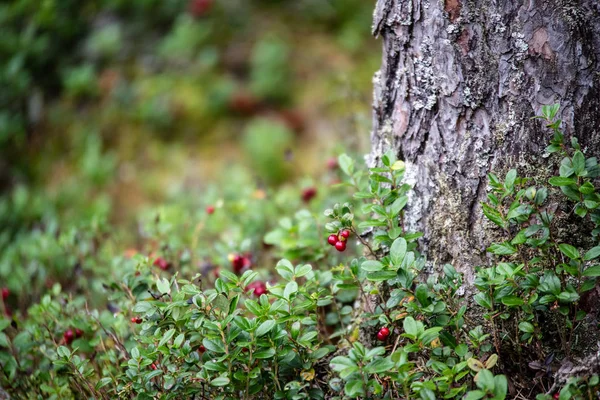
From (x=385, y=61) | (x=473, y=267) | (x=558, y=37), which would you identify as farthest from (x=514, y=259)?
(x=385, y=61)

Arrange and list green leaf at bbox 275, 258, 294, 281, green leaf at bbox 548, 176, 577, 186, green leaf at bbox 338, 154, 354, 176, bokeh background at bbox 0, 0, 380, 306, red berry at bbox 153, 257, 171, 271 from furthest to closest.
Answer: bokeh background at bbox 0, 0, 380, 306 → red berry at bbox 153, 257, 171, 271 → green leaf at bbox 338, 154, 354, 176 → green leaf at bbox 275, 258, 294, 281 → green leaf at bbox 548, 176, 577, 186

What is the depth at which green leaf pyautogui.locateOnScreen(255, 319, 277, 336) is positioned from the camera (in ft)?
5.33

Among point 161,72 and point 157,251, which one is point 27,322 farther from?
point 161,72

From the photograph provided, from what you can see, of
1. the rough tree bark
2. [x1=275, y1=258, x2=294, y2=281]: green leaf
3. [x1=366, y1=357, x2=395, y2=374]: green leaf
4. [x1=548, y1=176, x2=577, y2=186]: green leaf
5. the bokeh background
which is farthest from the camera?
the bokeh background

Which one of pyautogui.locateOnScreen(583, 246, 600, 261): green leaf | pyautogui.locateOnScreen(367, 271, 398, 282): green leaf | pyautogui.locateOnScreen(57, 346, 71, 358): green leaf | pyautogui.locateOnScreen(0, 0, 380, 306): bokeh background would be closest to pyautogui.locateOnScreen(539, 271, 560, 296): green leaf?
pyautogui.locateOnScreen(583, 246, 600, 261): green leaf

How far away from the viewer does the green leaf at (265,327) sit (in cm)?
162

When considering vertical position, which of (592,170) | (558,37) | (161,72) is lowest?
(592,170)

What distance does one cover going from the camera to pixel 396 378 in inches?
59.9

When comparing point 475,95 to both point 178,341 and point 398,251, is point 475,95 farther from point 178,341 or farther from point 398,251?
point 178,341

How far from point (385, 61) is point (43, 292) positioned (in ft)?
7.76

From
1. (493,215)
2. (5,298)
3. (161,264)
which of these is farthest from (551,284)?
(5,298)

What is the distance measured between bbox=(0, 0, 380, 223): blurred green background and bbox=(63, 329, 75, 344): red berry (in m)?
2.21

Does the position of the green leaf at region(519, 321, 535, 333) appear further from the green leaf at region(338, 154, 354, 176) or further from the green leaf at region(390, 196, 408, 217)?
the green leaf at region(338, 154, 354, 176)

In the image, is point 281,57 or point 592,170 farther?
point 281,57
